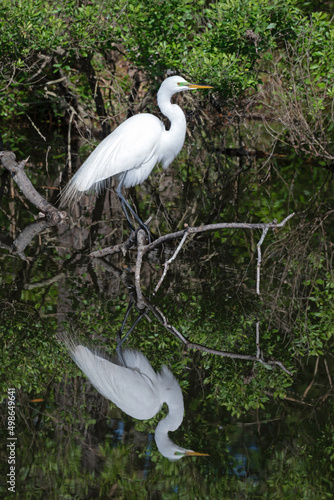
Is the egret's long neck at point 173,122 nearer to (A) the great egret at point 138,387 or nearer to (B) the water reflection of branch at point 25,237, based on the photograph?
(B) the water reflection of branch at point 25,237

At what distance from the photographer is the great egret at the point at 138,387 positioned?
3.60m

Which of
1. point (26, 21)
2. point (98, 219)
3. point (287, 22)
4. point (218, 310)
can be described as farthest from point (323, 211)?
point (26, 21)

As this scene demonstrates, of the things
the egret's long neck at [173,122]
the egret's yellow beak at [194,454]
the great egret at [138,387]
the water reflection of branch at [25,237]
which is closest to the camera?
the egret's yellow beak at [194,454]

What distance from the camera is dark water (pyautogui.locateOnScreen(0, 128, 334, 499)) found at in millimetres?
3195

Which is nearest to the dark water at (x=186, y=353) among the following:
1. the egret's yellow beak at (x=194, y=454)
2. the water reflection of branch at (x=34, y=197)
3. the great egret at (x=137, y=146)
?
the egret's yellow beak at (x=194, y=454)

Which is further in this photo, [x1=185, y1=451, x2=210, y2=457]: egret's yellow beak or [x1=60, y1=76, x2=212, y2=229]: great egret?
[x1=60, y1=76, x2=212, y2=229]: great egret

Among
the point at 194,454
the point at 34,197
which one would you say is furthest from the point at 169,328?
the point at 34,197

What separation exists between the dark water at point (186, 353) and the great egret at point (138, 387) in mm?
64

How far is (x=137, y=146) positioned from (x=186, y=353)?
2276mm

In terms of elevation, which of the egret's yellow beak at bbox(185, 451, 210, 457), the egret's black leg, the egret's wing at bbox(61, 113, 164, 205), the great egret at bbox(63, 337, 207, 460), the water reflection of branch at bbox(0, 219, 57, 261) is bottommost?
the water reflection of branch at bbox(0, 219, 57, 261)

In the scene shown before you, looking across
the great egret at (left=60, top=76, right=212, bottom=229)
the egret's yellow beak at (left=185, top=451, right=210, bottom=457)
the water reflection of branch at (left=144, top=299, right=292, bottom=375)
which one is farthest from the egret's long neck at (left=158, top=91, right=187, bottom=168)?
the egret's yellow beak at (left=185, top=451, right=210, bottom=457)

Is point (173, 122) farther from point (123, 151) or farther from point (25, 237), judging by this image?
point (25, 237)

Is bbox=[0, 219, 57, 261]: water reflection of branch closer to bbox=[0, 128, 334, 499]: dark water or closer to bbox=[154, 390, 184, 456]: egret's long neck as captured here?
bbox=[0, 128, 334, 499]: dark water

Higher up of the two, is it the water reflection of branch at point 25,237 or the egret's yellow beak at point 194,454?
Answer: the egret's yellow beak at point 194,454
